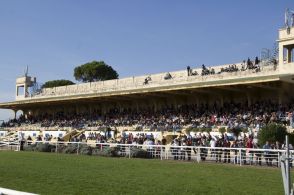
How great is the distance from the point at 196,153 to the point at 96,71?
64.0 metres

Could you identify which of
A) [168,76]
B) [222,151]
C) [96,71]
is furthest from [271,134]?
[96,71]

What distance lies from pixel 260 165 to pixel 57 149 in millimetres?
13949

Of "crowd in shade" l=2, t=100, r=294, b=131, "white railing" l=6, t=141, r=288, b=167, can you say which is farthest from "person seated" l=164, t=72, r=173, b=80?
"white railing" l=6, t=141, r=288, b=167

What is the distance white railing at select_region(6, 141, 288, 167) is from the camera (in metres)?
18.6

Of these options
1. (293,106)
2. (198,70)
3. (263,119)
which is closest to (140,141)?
(263,119)

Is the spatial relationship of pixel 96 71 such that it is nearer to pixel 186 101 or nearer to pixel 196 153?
pixel 186 101

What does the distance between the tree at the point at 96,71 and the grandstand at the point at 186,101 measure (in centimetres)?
2919

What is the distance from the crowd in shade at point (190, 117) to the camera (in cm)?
2848

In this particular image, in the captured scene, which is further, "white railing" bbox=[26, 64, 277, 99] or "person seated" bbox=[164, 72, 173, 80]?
"person seated" bbox=[164, 72, 173, 80]

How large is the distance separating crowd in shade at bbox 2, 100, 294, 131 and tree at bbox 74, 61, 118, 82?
3448 centimetres

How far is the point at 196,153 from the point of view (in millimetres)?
21234

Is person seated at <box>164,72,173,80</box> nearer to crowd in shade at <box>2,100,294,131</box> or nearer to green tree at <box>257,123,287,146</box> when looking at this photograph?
crowd in shade at <box>2,100,294,131</box>

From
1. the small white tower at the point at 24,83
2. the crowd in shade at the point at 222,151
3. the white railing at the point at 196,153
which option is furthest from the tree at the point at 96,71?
the crowd in shade at the point at 222,151

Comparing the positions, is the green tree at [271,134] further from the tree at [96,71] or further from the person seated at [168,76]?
the tree at [96,71]
